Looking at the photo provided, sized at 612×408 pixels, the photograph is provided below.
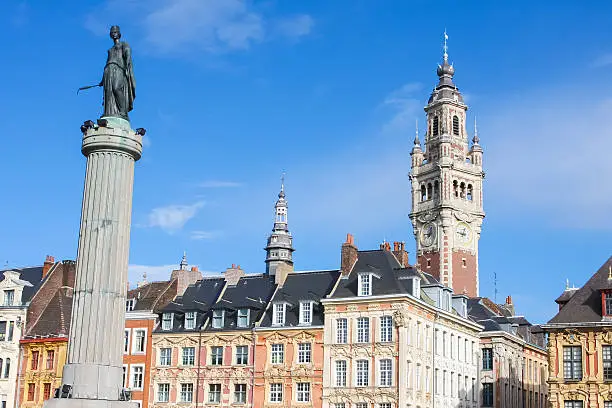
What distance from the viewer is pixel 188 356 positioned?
6162 cm

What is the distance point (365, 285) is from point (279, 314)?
6611 millimetres

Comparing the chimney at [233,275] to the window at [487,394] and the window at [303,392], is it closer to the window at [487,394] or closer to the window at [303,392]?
the window at [303,392]

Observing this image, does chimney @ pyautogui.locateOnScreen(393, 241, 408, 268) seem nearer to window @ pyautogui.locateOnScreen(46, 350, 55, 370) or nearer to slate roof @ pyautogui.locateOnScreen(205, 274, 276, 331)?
slate roof @ pyautogui.locateOnScreen(205, 274, 276, 331)

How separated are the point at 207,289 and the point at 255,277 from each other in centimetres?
392

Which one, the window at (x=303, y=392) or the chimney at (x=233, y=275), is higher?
the chimney at (x=233, y=275)

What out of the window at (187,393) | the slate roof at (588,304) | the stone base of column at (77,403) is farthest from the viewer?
the window at (187,393)

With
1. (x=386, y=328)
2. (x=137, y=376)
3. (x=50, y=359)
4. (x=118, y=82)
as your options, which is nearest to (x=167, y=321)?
(x=137, y=376)

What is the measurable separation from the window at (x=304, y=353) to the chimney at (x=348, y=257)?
5664mm

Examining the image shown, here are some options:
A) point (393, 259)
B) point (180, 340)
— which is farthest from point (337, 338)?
point (180, 340)

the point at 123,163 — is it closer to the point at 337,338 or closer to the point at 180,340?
the point at 337,338

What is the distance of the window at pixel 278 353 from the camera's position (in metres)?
58.2

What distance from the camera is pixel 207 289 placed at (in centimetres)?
6594

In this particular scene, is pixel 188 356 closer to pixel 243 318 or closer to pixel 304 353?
pixel 243 318

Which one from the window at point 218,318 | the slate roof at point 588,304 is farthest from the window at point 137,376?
the slate roof at point 588,304
